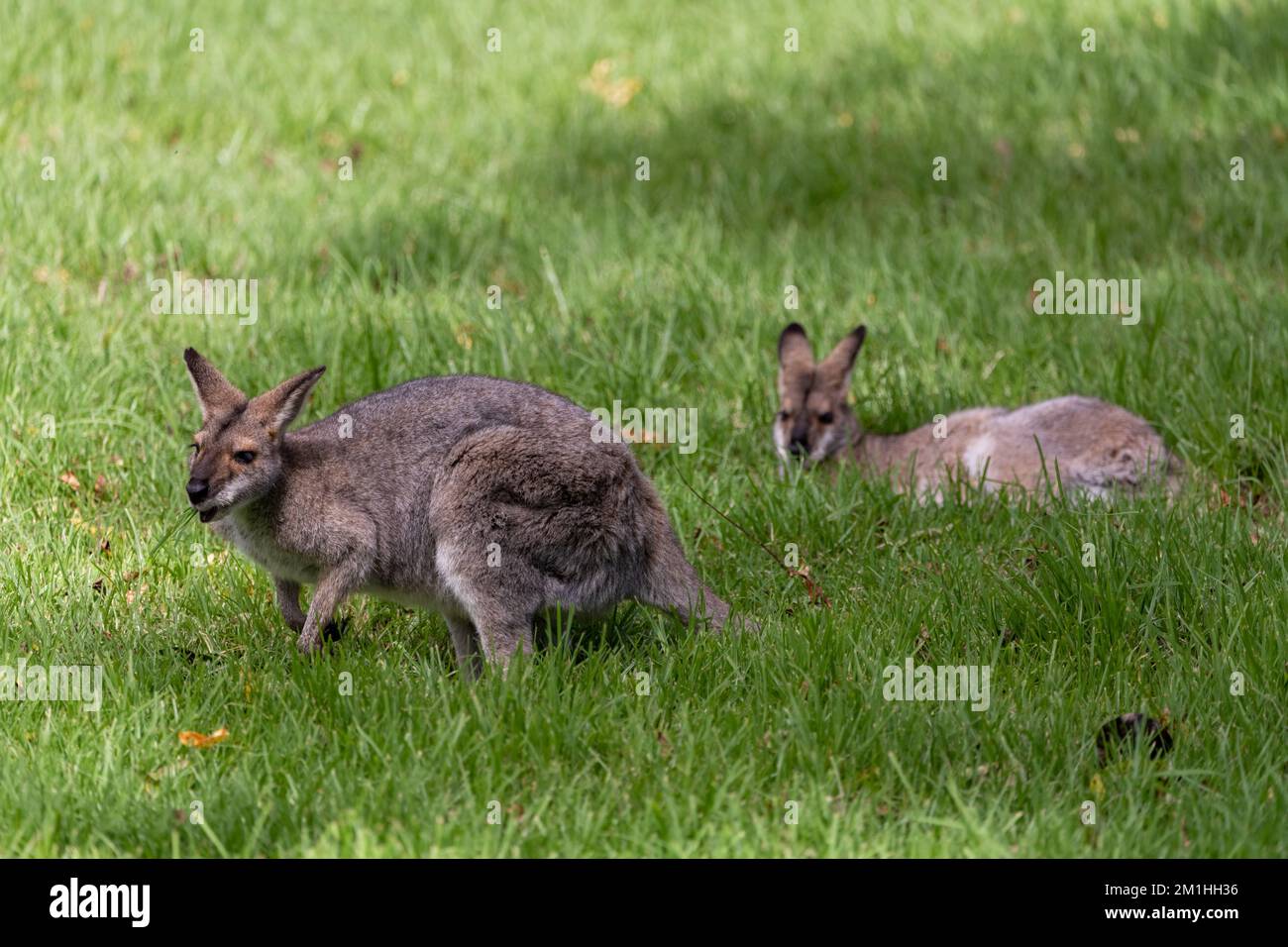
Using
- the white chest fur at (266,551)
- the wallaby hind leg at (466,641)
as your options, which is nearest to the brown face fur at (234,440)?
the white chest fur at (266,551)

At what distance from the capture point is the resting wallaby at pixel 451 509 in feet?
18.1

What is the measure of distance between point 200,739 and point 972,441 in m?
4.20

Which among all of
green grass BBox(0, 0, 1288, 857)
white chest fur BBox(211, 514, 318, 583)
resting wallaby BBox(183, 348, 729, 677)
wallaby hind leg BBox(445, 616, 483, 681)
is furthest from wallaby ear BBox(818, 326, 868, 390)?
white chest fur BBox(211, 514, 318, 583)

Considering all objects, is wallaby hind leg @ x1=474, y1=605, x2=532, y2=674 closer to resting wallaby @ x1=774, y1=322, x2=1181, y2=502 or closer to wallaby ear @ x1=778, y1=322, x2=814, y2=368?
resting wallaby @ x1=774, y1=322, x2=1181, y2=502

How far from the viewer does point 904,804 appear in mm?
4660

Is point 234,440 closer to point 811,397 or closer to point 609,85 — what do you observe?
point 811,397

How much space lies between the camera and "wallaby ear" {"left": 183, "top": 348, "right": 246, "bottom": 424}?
581 cm

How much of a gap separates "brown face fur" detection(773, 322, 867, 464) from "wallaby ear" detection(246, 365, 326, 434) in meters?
2.72

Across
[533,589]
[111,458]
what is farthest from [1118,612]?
[111,458]

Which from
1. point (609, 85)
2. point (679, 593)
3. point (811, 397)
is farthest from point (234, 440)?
point (609, 85)

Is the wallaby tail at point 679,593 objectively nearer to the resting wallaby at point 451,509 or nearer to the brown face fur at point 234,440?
A: the resting wallaby at point 451,509

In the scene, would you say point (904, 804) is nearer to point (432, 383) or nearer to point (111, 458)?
point (432, 383)

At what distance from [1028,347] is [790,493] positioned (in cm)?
204

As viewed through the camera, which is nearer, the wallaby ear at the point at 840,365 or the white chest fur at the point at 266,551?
the white chest fur at the point at 266,551
